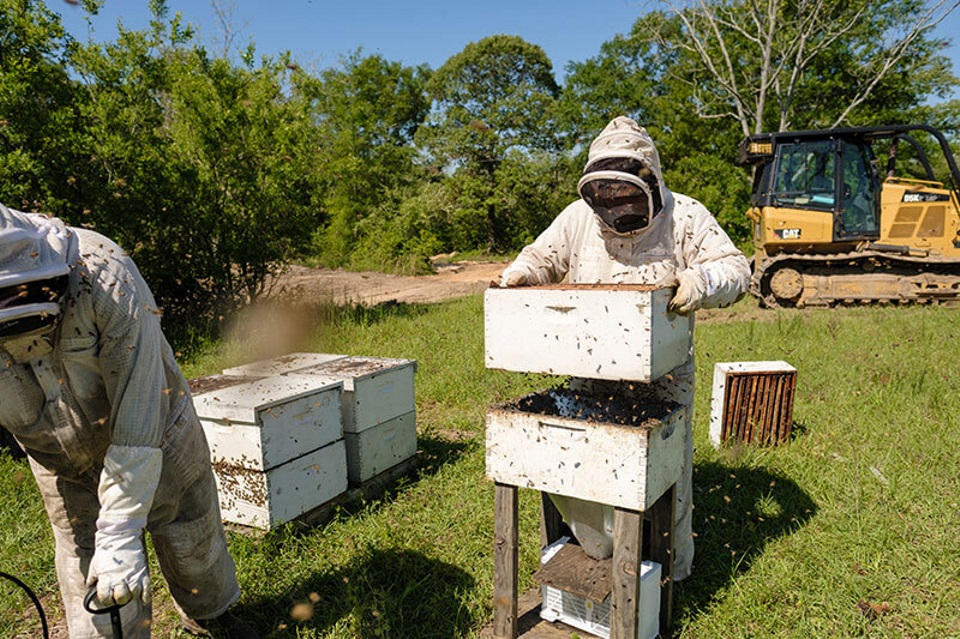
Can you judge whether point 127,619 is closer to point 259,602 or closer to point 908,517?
point 259,602

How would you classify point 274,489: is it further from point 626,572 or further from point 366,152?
point 366,152

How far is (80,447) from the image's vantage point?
196 cm

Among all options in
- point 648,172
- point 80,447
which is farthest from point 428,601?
point 648,172

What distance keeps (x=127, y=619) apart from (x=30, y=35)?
291 inches

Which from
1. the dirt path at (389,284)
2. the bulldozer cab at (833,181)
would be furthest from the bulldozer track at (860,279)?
the dirt path at (389,284)

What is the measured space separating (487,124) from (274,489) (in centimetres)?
2317

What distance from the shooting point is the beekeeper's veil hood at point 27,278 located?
1481mm

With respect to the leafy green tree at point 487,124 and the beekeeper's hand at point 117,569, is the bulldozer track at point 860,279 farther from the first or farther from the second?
the leafy green tree at point 487,124

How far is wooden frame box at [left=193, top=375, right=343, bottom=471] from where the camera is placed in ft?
9.91

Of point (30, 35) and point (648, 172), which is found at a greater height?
point (30, 35)

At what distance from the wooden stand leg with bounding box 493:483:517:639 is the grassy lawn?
1.04ft

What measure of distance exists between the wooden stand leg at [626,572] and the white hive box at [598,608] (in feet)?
0.28

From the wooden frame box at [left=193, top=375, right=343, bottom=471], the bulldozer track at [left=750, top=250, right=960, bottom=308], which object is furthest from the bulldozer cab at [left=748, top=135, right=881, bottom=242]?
the wooden frame box at [left=193, top=375, right=343, bottom=471]

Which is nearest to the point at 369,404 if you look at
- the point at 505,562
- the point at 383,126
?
the point at 505,562
